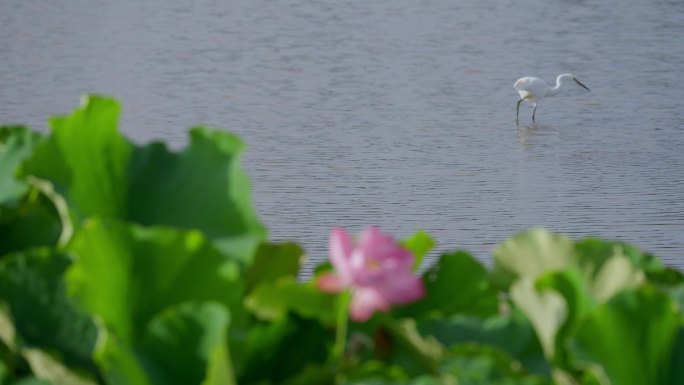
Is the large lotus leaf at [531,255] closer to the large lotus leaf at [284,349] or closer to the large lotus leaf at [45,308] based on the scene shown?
the large lotus leaf at [284,349]

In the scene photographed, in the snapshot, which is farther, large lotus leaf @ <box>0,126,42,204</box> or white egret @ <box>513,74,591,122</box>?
white egret @ <box>513,74,591,122</box>

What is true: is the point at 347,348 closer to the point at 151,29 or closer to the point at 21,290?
the point at 21,290

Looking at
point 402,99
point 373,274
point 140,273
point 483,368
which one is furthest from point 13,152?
point 402,99

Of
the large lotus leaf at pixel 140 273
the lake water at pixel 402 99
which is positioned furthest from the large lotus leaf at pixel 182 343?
the lake water at pixel 402 99

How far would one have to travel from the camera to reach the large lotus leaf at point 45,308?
919mm

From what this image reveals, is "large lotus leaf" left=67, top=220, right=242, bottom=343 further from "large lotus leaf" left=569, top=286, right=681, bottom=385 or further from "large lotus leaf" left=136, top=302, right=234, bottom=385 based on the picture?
"large lotus leaf" left=569, top=286, right=681, bottom=385

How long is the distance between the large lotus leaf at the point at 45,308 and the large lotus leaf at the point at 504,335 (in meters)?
0.22

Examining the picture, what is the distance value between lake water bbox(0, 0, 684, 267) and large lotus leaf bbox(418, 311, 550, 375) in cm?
339

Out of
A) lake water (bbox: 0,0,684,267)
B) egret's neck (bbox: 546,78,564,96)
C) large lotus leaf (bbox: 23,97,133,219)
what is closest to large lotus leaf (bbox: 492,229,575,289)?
large lotus leaf (bbox: 23,97,133,219)

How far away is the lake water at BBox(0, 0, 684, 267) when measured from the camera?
5.05 meters

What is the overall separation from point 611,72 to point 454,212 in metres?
4.22

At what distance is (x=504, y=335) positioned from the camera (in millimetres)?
880

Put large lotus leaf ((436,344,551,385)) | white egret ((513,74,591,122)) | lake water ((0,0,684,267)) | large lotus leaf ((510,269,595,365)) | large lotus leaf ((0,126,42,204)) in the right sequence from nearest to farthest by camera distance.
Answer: large lotus leaf ((436,344,551,385)) < large lotus leaf ((510,269,595,365)) < large lotus leaf ((0,126,42,204)) < lake water ((0,0,684,267)) < white egret ((513,74,591,122))

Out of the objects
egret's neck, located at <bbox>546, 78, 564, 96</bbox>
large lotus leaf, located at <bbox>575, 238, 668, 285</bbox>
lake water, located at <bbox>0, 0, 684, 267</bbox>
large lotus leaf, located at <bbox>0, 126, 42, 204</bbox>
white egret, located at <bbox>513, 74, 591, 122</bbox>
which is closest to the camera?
large lotus leaf, located at <bbox>575, 238, 668, 285</bbox>
